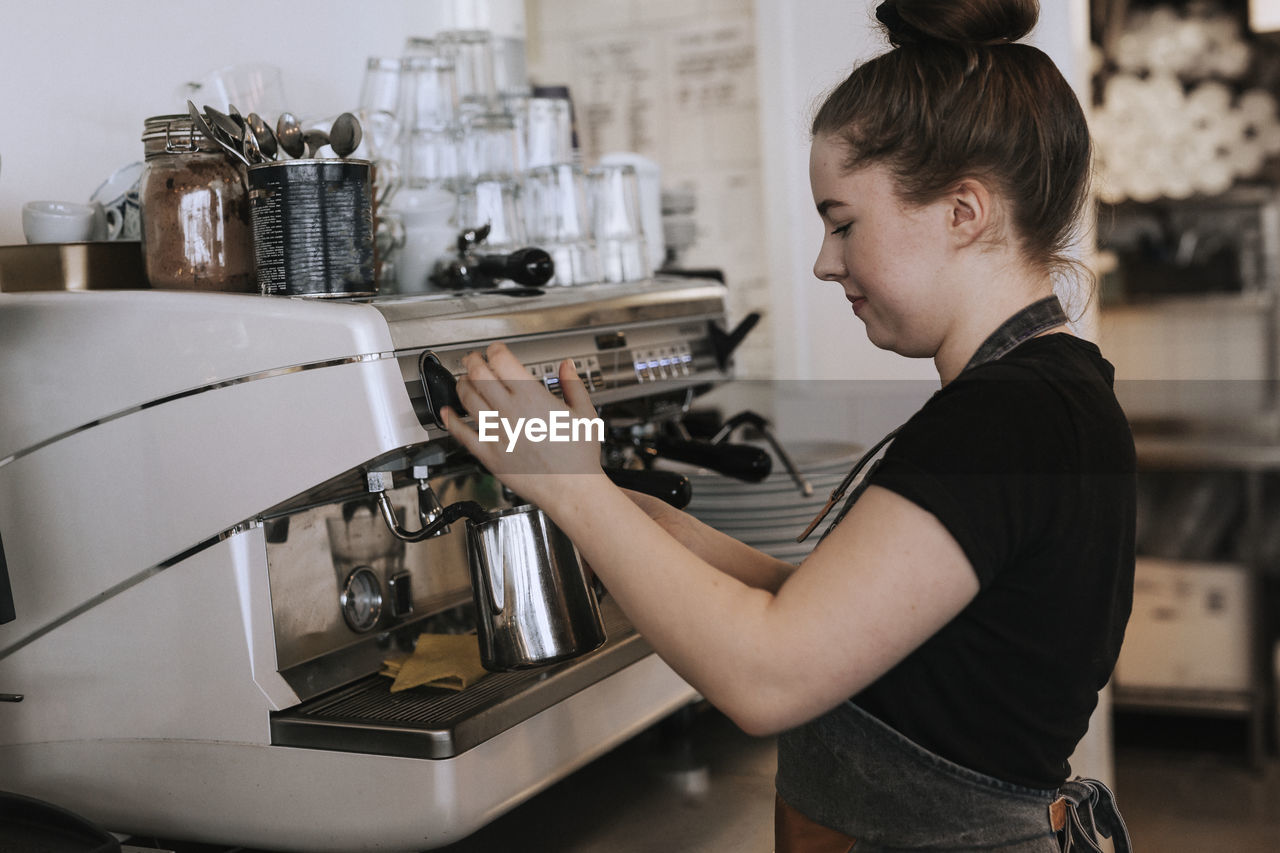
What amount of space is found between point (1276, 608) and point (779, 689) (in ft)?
8.16

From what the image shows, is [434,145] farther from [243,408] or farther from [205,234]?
[243,408]

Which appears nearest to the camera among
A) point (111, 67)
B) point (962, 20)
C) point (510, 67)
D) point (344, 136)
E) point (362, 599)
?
point (962, 20)

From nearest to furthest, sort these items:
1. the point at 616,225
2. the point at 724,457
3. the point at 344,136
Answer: the point at 344,136 → the point at 724,457 → the point at 616,225

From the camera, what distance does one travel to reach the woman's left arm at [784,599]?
25.4 inches

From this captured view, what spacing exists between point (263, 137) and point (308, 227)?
3.6 inches

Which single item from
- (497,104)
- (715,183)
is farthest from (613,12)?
(497,104)

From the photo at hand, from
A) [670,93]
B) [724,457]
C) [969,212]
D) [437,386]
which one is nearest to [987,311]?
[969,212]

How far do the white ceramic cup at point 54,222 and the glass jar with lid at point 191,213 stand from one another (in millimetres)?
88

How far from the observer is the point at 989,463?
666mm

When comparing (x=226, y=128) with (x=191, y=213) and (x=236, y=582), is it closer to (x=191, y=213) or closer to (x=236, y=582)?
(x=191, y=213)

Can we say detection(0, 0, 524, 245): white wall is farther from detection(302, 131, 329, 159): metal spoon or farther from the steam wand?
the steam wand

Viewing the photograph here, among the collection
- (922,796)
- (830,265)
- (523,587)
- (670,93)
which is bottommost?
(922,796)

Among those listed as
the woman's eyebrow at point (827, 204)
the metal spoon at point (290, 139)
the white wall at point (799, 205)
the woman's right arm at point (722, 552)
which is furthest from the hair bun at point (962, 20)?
the white wall at point (799, 205)

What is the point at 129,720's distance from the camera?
3.25 ft
